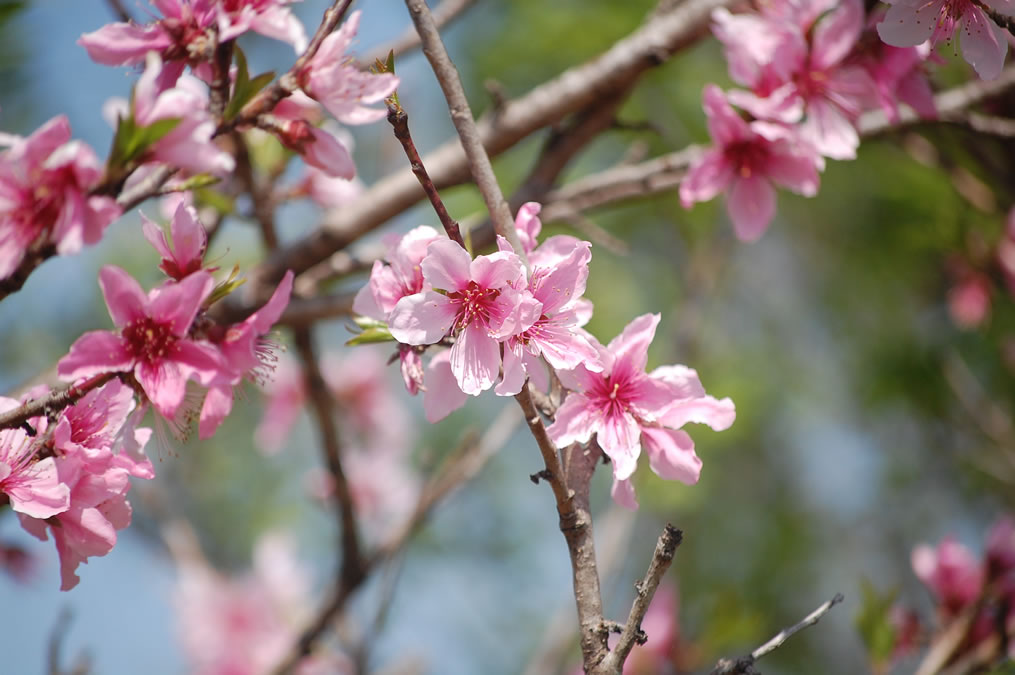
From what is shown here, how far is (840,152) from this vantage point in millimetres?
1289

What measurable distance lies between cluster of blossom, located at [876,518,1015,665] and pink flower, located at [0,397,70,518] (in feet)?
4.80

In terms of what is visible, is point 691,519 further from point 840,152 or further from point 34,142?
point 34,142

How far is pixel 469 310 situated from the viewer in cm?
86

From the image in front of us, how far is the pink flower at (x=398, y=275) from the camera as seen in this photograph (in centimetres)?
89

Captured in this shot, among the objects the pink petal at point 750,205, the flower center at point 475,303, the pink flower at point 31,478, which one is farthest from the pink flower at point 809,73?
the pink flower at point 31,478

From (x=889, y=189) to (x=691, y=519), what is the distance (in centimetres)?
189

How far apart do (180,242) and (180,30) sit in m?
0.28

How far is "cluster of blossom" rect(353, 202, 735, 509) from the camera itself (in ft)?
2.71

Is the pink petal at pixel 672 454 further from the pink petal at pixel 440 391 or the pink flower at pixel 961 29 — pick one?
the pink flower at pixel 961 29

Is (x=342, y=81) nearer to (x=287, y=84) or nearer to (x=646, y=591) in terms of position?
(x=287, y=84)

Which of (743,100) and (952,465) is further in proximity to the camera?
(952,465)

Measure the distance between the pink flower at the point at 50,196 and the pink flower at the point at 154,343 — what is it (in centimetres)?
7

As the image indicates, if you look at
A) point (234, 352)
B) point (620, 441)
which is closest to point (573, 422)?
point (620, 441)

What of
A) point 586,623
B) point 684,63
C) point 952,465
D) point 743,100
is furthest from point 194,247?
point 952,465
